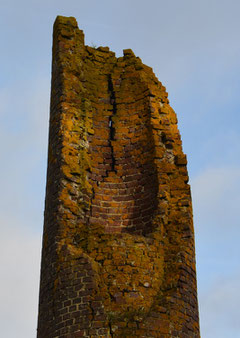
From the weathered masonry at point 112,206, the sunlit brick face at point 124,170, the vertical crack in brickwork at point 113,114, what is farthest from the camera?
the vertical crack in brickwork at point 113,114

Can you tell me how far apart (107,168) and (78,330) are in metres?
3.19

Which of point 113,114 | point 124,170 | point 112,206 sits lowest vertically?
point 112,206

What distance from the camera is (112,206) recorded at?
11055 mm

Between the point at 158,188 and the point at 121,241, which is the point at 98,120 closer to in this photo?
the point at 158,188

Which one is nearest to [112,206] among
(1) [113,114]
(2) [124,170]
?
(2) [124,170]

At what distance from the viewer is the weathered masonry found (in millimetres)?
9281

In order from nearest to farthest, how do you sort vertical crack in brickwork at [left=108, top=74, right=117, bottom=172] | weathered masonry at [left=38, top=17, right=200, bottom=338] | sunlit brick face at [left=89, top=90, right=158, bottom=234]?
weathered masonry at [left=38, top=17, right=200, bottom=338]
sunlit brick face at [left=89, top=90, right=158, bottom=234]
vertical crack in brickwork at [left=108, top=74, right=117, bottom=172]

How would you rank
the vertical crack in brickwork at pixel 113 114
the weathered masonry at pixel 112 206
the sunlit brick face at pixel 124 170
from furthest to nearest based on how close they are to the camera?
the vertical crack in brickwork at pixel 113 114, the sunlit brick face at pixel 124 170, the weathered masonry at pixel 112 206

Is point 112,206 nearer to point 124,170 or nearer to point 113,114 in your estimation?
point 124,170

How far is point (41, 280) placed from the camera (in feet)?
33.4

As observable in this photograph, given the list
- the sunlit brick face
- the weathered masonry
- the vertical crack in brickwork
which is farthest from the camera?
the vertical crack in brickwork

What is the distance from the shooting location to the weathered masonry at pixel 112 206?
30.5 feet

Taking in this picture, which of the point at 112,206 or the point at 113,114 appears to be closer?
the point at 112,206

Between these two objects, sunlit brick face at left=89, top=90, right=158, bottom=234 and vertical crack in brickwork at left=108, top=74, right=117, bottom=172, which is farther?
vertical crack in brickwork at left=108, top=74, right=117, bottom=172
